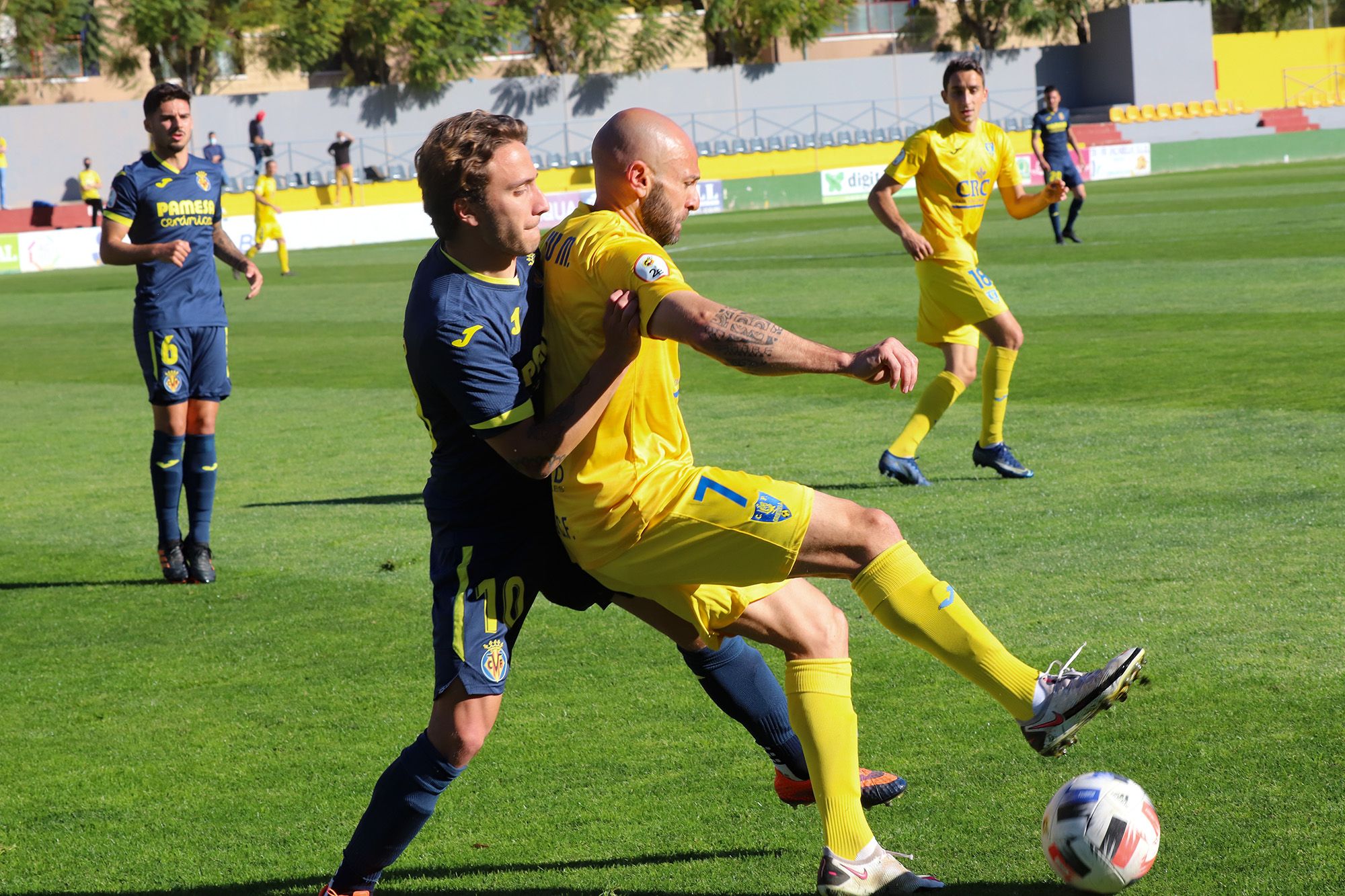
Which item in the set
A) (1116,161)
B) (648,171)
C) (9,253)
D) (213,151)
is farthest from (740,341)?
(1116,161)

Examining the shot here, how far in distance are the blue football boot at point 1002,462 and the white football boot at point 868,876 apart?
5.08 metres

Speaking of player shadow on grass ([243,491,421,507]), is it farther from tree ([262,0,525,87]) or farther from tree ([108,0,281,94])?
tree ([262,0,525,87])

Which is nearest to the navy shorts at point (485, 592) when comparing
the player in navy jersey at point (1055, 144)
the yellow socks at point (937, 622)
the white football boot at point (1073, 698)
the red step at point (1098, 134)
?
the yellow socks at point (937, 622)

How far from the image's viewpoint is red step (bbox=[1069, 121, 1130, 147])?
49.6 meters

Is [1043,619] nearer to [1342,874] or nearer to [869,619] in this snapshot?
[869,619]

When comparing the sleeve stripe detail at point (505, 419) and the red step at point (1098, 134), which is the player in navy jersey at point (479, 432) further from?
the red step at point (1098, 134)

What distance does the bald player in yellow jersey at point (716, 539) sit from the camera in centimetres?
340

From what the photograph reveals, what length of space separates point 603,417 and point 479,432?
0.28 m

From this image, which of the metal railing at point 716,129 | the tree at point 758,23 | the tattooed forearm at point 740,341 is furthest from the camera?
the tree at point 758,23

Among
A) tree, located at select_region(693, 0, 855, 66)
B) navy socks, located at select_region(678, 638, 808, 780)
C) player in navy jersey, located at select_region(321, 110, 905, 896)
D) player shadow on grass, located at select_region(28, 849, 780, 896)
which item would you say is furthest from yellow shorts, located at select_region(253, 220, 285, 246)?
tree, located at select_region(693, 0, 855, 66)

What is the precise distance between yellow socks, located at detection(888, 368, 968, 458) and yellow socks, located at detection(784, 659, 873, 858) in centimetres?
487

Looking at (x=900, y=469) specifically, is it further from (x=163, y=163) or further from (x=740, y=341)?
(x=740, y=341)

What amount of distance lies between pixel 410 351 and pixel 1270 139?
46694 mm

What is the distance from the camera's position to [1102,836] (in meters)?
3.41
